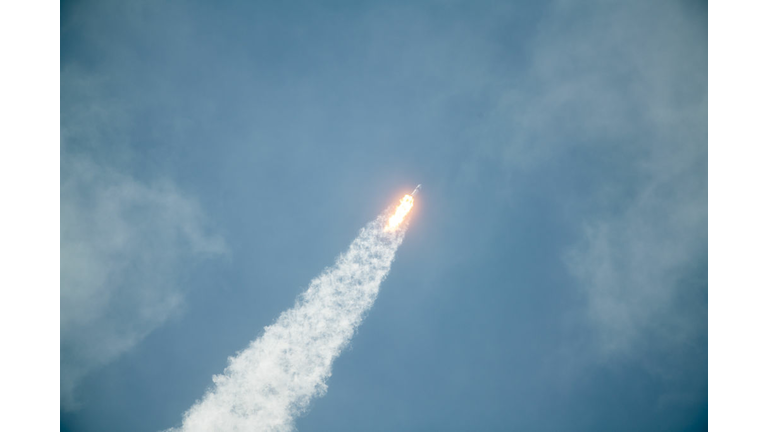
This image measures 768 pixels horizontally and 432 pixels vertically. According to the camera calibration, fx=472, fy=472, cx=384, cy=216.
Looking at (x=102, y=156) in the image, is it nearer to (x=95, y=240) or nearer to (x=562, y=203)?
(x=95, y=240)

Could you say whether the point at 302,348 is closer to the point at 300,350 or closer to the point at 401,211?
the point at 300,350

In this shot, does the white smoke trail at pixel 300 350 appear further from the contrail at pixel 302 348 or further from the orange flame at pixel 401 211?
the orange flame at pixel 401 211

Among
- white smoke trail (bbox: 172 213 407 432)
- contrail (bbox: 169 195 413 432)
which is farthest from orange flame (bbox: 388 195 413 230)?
white smoke trail (bbox: 172 213 407 432)

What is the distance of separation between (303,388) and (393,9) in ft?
30.8

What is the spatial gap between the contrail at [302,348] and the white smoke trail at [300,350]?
22 millimetres

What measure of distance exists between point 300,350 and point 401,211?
13.5 feet

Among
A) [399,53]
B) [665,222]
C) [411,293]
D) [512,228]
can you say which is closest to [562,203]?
[512,228]

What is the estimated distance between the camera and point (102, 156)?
11102 millimetres

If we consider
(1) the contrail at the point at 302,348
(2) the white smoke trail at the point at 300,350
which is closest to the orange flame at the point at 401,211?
(1) the contrail at the point at 302,348

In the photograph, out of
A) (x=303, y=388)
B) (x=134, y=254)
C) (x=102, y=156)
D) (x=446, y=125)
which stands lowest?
(x=303, y=388)

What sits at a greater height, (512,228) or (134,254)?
(134,254)

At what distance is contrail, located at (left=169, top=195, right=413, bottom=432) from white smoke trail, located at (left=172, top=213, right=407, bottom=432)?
0.07 feet

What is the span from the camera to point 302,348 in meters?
11.3

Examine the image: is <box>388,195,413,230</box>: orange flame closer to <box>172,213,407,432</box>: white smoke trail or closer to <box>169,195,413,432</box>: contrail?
<box>169,195,413,432</box>: contrail
